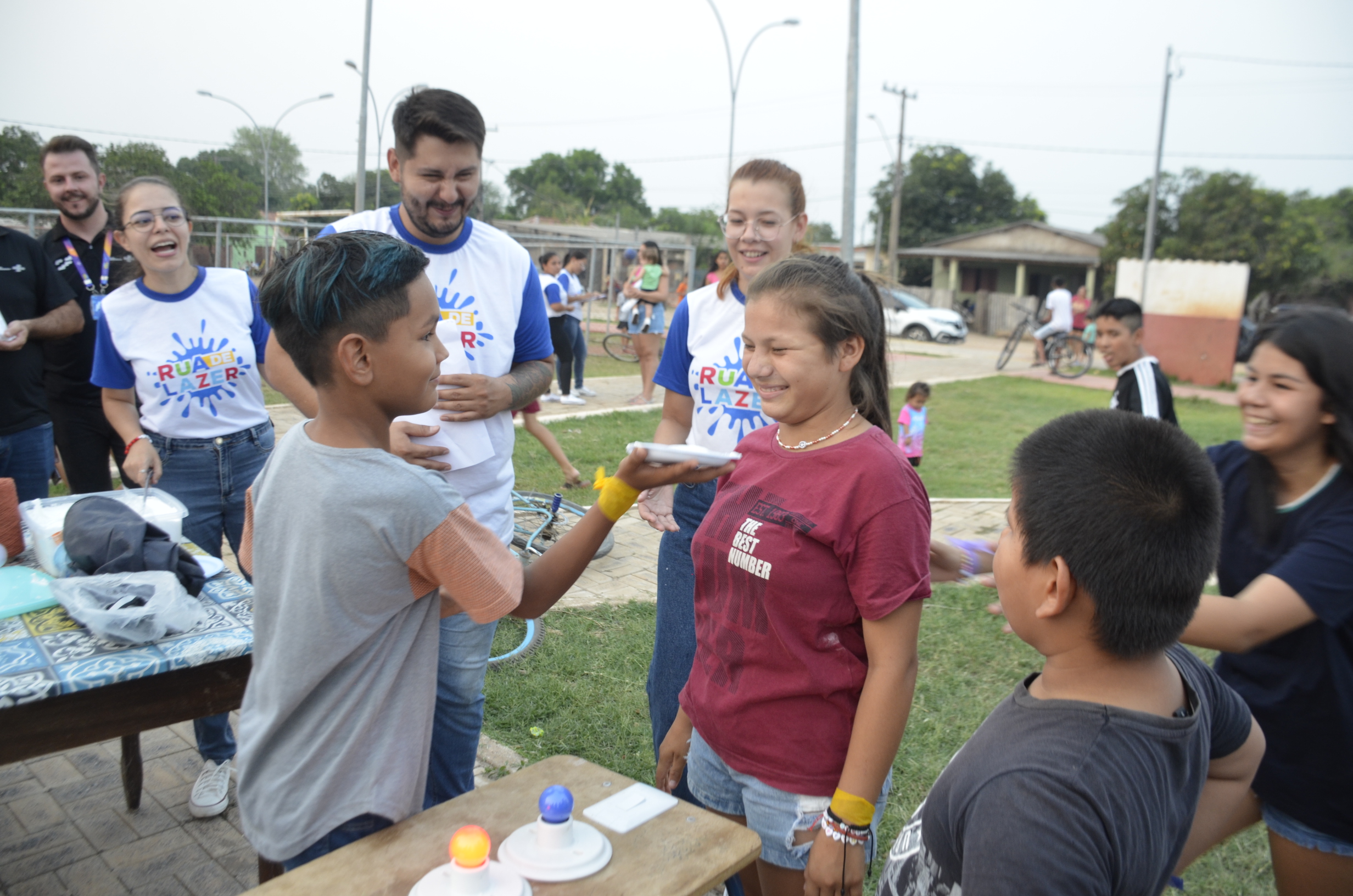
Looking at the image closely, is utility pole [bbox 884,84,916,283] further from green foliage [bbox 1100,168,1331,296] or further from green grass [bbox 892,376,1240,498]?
green grass [bbox 892,376,1240,498]

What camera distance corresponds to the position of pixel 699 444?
2.74 metres

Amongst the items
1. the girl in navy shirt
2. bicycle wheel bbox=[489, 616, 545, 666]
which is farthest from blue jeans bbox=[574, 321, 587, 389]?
the girl in navy shirt

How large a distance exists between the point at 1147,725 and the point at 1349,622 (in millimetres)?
1081

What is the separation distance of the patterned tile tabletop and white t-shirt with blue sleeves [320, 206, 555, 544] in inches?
26.9

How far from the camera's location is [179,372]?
3336 millimetres

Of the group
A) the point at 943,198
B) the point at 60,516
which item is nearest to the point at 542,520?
the point at 60,516

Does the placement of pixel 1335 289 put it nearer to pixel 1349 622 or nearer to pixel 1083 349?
pixel 1349 622

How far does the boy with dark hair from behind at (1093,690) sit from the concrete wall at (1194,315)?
18.3 m

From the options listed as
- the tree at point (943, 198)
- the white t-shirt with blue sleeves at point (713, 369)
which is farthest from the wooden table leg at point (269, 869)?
the tree at point (943, 198)

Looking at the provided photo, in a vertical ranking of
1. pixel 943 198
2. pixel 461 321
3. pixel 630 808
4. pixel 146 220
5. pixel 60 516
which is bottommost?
pixel 630 808

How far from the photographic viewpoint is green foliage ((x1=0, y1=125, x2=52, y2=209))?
14.9m

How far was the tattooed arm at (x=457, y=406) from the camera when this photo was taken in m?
2.31

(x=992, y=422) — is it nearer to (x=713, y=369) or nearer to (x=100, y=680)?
(x=713, y=369)

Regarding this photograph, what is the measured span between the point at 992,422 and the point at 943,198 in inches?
1778
